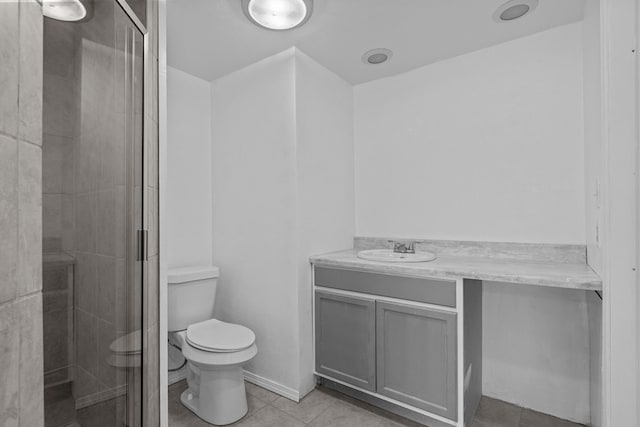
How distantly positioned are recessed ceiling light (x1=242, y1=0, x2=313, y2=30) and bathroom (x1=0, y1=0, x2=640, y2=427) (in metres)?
0.02

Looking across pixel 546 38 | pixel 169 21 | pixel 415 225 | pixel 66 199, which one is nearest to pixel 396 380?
pixel 415 225

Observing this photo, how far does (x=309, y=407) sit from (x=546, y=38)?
2602 mm

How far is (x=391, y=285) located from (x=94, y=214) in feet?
4.67

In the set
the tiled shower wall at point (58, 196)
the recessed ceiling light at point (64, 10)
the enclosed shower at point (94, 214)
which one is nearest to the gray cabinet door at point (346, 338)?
the enclosed shower at point (94, 214)

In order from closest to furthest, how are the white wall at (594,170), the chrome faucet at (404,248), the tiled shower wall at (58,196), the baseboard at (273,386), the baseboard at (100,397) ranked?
the tiled shower wall at (58,196) < the baseboard at (100,397) < the white wall at (594,170) < the baseboard at (273,386) < the chrome faucet at (404,248)

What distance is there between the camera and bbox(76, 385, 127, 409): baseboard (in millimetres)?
805

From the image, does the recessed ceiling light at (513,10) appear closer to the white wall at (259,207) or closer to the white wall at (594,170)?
the white wall at (594,170)

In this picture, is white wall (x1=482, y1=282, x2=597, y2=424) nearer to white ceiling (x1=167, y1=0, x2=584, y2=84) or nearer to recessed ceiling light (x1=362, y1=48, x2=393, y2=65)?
white ceiling (x1=167, y1=0, x2=584, y2=84)

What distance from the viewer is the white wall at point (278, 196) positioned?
2.04 m

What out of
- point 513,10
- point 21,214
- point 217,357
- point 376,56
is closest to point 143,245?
point 21,214

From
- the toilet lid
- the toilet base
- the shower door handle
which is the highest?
the shower door handle

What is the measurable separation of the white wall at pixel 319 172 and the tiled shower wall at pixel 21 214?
147 cm

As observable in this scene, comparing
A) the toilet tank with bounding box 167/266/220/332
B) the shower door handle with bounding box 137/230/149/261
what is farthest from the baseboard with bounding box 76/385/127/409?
the toilet tank with bounding box 167/266/220/332

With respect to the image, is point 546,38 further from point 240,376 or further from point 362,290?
point 240,376
